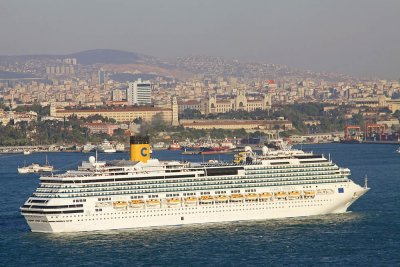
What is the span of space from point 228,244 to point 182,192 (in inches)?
124

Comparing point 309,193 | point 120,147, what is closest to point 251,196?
point 309,193

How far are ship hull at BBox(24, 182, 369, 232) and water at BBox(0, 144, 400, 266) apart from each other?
10.2 inches

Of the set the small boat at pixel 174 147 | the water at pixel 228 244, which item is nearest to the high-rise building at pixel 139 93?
the small boat at pixel 174 147

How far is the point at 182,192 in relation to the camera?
31031 mm

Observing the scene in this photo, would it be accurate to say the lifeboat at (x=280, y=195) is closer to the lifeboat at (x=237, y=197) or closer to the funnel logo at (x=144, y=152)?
the lifeboat at (x=237, y=197)

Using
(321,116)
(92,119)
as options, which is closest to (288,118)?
(321,116)

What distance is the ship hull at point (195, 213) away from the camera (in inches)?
1169

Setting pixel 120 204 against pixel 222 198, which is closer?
pixel 120 204

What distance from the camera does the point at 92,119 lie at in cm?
9819

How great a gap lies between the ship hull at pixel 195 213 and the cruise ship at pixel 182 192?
0.08 feet

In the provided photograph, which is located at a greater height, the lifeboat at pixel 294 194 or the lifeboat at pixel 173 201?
the lifeboat at pixel 294 194

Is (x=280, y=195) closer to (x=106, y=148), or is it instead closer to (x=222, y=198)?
(x=222, y=198)

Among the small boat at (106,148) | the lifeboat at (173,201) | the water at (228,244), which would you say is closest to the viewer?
the water at (228,244)

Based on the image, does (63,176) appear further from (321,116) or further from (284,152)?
(321,116)
